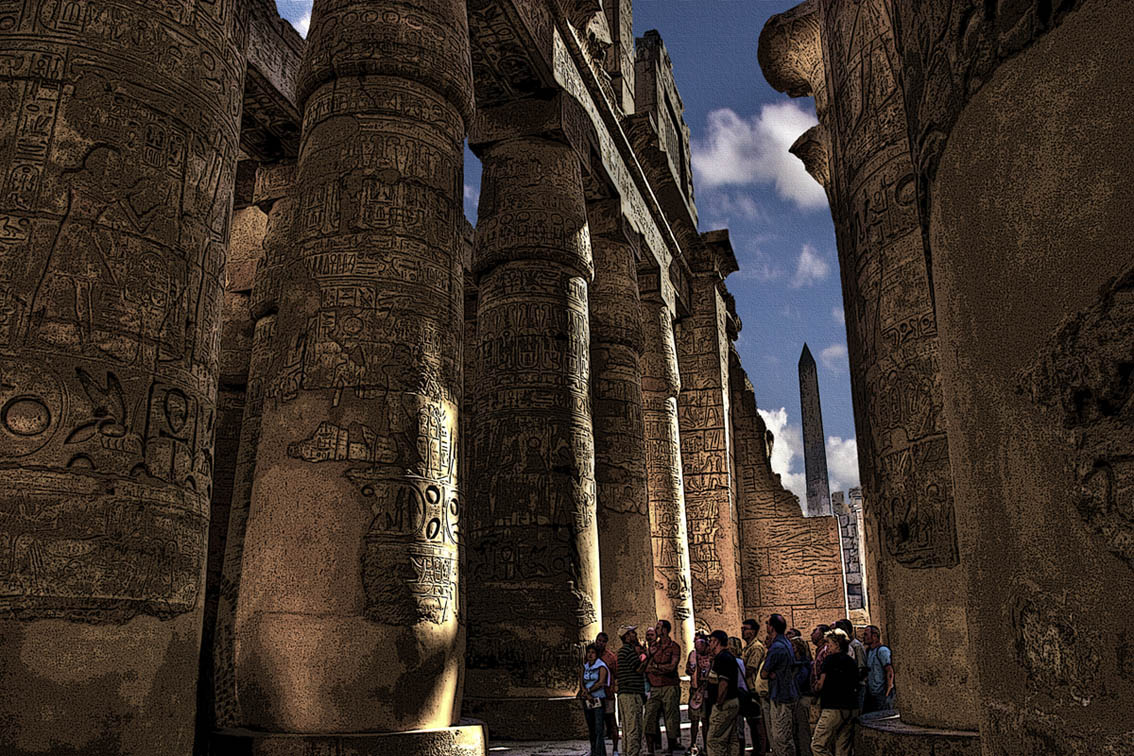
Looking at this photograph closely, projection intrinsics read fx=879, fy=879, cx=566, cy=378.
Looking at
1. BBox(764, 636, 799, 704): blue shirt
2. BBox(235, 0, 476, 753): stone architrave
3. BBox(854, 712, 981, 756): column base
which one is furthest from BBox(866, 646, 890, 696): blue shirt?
BBox(235, 0, 476, 753): stone architrave

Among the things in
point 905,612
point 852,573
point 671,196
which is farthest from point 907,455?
point 852,573

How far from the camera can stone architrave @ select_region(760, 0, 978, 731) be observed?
4.23 meters

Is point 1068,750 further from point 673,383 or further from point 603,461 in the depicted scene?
point 673,383

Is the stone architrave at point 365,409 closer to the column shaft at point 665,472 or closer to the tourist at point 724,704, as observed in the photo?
the tourist at point 724,704

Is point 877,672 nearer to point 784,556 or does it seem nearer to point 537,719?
point 537,719

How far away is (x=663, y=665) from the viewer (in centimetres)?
711

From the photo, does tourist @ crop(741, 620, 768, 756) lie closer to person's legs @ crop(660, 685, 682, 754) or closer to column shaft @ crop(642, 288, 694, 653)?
person's legs @ crop(660, 685, 682, 754)

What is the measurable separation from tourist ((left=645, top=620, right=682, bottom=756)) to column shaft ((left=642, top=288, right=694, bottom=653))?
18.3 ft

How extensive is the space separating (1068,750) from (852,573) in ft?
111

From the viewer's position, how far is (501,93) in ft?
33.7

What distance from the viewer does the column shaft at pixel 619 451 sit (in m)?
10.6

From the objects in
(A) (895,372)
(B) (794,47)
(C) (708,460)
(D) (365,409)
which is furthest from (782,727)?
(C) (708,460)

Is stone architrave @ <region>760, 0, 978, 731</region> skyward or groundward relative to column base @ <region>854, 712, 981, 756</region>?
skyward

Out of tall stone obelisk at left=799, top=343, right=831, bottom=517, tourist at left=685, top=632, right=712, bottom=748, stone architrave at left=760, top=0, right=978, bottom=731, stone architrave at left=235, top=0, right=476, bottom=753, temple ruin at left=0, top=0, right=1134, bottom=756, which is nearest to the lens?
temple ruin at left=0, top=0, right=1134, bottom=756
